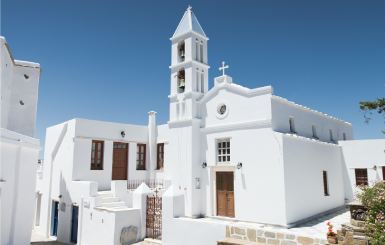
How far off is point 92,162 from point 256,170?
34.7ft

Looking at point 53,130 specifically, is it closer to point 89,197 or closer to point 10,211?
point 89,197

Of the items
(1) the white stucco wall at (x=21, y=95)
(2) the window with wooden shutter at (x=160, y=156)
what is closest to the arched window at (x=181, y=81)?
(2) the window with wooden shutter at (x=160, y=156)

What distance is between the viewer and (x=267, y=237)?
33.4 feet

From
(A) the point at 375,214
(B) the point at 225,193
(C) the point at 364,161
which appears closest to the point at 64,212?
(B) the point at 225,193

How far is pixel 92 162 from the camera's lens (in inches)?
744

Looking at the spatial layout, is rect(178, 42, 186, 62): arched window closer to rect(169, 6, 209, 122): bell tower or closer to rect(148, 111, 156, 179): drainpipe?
rect(169, 6, 209, 122): bell tower

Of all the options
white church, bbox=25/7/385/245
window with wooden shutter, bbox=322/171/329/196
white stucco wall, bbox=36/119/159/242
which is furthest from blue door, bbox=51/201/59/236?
window with wooden shutter, bbox=322/171/329/196

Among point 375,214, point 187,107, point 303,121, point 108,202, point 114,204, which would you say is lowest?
point 114,204

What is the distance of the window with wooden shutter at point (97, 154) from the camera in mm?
18969

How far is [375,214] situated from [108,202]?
1277cm

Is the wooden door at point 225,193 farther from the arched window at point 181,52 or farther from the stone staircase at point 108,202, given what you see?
the arched window at point 181,52

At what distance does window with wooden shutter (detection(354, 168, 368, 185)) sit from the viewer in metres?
18.9

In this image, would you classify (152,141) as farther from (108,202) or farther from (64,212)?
(64,212)

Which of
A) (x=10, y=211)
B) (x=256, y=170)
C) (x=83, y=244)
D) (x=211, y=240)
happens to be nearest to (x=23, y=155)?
(x=10, y=211)
